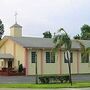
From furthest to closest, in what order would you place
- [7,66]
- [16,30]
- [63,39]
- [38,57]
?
[16,30]
[7,66]
[38,57]
[63,39]

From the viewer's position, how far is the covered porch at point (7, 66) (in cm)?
4663

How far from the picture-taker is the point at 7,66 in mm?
51625

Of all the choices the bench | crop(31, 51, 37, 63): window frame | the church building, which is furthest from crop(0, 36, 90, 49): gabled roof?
the bench

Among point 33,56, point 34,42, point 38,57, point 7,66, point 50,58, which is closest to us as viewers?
point 33,56

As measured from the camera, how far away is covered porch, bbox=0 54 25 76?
46628 mm

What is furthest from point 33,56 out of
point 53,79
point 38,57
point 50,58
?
point 53,79

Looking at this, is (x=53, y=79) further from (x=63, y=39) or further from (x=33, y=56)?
(x=33, y=56)

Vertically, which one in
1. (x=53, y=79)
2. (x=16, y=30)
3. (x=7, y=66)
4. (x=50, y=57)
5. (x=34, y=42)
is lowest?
(x=53, y=79)

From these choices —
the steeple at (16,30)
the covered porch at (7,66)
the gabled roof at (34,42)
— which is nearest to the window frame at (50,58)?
the gabled roof at (34,42)

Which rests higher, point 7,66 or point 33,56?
point 33,56

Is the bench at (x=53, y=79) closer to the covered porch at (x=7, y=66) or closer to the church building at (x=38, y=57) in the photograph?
the church building at (x=38, y=57)

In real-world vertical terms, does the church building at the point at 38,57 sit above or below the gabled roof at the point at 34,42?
below

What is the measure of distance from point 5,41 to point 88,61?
41.7 ft

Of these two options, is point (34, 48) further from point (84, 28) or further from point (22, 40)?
point (84, 28)
